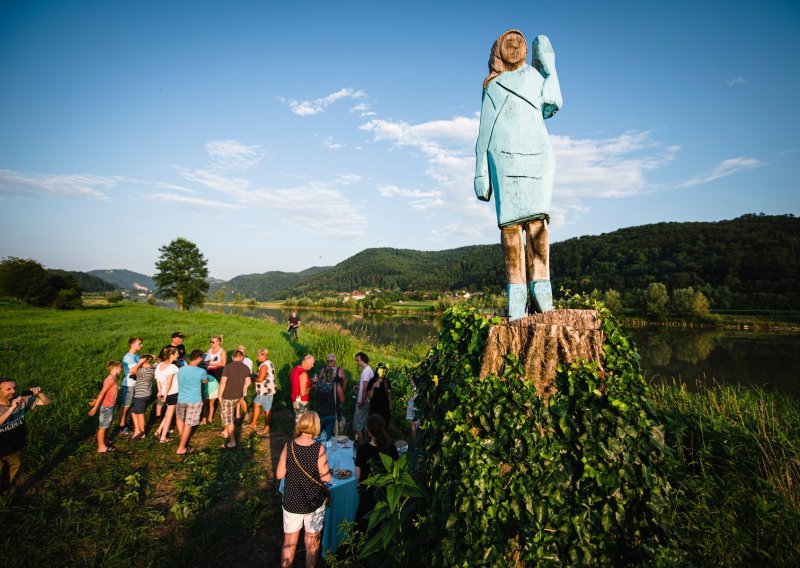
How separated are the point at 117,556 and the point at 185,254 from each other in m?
44.7

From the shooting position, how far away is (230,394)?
6.84 m

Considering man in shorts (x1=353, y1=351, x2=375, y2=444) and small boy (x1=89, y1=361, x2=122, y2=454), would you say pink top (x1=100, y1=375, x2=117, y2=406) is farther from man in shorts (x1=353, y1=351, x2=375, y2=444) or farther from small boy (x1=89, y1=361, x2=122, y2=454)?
man in shorts (x1=353, y1=351, x2=375, y2=444)

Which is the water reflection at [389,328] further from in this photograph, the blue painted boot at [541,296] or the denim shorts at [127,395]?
the denim shorts at [127,395]

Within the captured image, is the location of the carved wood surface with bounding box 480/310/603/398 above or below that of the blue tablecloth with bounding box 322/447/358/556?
above

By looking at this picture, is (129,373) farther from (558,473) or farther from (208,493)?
(558,473)

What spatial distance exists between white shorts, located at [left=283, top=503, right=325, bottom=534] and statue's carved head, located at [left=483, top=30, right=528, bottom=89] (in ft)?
16.4

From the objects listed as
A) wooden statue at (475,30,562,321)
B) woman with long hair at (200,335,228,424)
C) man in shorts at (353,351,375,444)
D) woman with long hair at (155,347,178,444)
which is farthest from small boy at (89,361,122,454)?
wooden statue at (475,30,562,321)

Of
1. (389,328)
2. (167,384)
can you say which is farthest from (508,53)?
(389,328)

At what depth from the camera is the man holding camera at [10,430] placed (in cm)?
432

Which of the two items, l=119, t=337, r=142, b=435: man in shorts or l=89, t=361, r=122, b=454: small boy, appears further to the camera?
l=119, t=337, r=142, b=435: man in shorts

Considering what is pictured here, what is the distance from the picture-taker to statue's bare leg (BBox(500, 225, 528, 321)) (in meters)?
3.45

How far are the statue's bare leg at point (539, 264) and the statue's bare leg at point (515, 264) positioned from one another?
0.09 metres

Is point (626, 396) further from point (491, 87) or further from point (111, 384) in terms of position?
point (111, 384)

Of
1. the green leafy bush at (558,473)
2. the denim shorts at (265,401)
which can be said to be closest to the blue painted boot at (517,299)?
the green leafy bush at (558,473)
